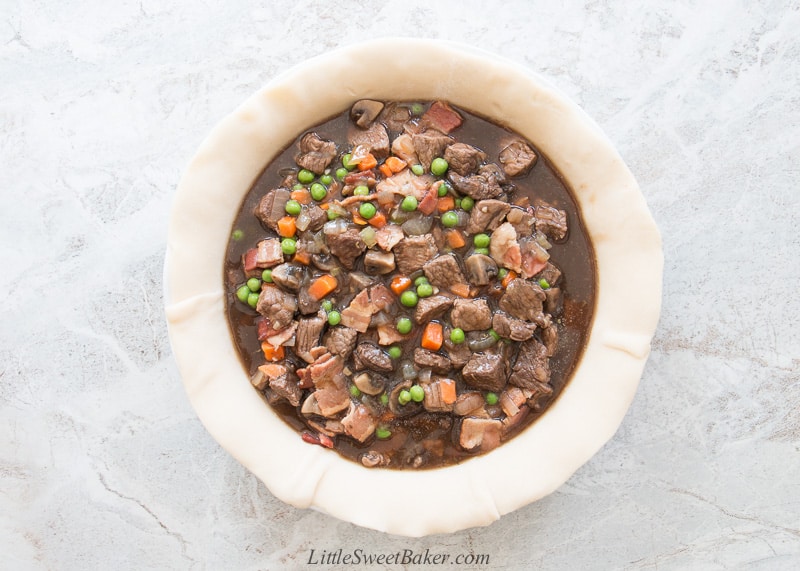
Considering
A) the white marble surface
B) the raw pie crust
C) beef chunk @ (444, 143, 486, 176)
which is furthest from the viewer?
the white marble surface

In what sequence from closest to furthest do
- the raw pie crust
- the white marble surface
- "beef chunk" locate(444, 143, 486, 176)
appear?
1. the raw pie crust
2. "beef chunk" locate(444, 143, 486, 176)
3. the white marble surface

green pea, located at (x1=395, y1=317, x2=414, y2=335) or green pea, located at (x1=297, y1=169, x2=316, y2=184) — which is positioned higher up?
green pea, located at (x1=297, y1=169, x2=316, y2=184)

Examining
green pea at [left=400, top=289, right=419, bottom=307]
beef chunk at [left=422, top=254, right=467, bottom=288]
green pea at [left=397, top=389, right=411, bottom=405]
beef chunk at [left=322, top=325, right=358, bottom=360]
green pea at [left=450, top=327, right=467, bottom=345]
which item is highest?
beef chunk at [left=422, top=254, right=467, bottom=288]

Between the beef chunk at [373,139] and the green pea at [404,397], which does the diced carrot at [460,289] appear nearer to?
the green pea at [404,397]

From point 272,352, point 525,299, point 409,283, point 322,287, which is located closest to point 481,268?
point 525,299

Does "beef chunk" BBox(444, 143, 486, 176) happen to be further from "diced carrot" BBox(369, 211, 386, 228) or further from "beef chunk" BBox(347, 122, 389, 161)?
"diced carrot" BBox(369, 211, 386, 228)

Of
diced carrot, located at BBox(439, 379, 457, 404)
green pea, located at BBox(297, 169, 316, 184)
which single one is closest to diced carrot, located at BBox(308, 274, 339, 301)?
green pea, located at BBox(297, 169, 316, 184)
